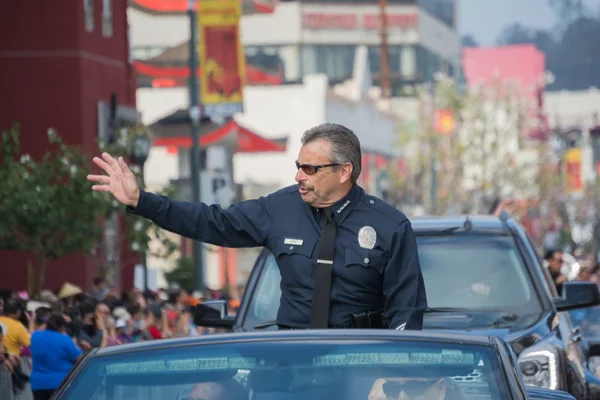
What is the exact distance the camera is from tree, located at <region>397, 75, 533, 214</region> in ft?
211

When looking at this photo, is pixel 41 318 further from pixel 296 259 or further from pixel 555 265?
pixel 296 259

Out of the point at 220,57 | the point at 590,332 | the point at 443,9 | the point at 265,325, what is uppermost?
the point at 443,9

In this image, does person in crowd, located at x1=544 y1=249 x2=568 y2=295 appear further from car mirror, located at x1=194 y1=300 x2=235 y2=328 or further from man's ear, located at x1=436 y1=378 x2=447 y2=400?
man's ear, located at x1=436 y1=378 x2=447 y2=400

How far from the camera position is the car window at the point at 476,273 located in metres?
9.59

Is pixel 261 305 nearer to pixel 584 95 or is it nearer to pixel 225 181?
pixel 225 181

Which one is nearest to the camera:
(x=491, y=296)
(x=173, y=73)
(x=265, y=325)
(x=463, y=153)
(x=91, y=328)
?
(x=265, y=325)

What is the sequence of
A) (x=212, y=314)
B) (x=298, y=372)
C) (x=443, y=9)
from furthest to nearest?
(x=443, y=9) → (x=212, y=314) → (x=298, y=372)

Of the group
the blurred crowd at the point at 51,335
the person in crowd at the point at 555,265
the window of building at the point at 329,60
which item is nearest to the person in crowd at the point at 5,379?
the blurred crowd at the point at 51,335

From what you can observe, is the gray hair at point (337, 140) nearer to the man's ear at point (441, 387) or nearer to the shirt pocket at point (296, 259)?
the shirt pocket at point (296, 259)

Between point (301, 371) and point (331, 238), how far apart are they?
1.84 m

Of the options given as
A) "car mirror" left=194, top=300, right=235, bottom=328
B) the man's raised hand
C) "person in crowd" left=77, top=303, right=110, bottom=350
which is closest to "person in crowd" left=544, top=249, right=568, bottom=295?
"person in crowd" left=77, top=303, right=110, bottom=350

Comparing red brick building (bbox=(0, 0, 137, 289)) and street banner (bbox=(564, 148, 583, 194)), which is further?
street banner (bbox=(564, 148, 583, 194))

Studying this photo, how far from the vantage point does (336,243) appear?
277 inches

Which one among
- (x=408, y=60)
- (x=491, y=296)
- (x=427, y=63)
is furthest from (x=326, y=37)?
(x=491, y=296)
